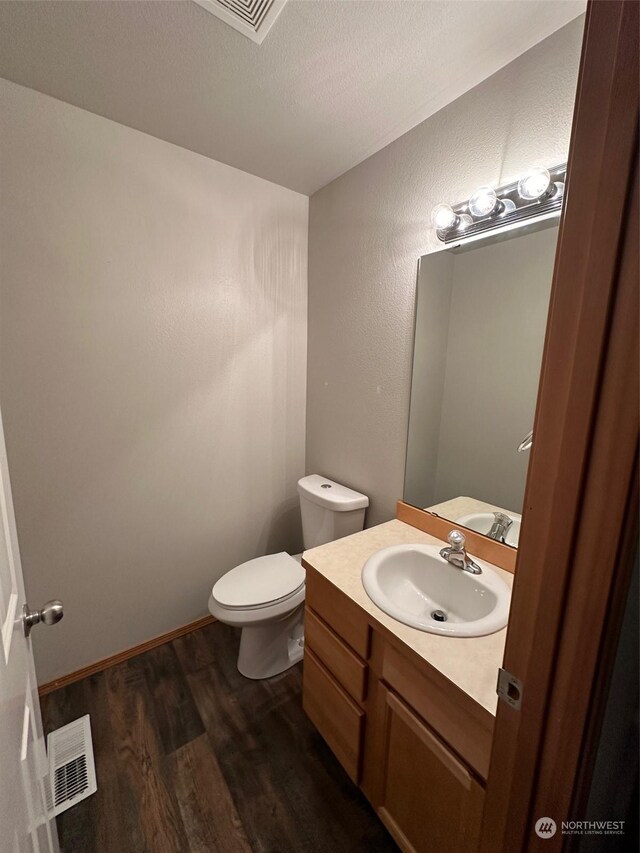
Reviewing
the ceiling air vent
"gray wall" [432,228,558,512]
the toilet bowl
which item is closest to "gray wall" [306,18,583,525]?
"gray wall" [432,228,558,512]

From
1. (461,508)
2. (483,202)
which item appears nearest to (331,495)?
(461,508)

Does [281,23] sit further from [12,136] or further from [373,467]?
[373,467]

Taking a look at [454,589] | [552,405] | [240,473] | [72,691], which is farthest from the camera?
[240,473]

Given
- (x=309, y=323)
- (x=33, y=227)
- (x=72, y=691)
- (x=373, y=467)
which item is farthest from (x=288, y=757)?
(x=33, y=227)

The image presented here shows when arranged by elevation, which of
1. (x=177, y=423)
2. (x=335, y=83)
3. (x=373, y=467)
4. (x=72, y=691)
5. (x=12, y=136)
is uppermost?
(x=335, y=83)

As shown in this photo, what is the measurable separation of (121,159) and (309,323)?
1.11 meters

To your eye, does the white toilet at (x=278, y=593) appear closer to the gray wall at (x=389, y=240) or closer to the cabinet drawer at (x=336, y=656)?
the gray wall at (x=389, y=240)

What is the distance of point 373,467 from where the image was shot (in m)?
1.70

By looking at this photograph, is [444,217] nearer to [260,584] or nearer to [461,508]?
[461,508]

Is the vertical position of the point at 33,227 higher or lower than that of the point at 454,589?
higher

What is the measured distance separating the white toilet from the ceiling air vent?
5.64 ft

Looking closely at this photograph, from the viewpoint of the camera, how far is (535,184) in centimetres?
101

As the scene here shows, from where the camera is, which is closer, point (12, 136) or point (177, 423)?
point (12, 136)

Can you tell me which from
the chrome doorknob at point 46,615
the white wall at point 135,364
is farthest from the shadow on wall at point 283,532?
the chrome doorknob at point 46,615
